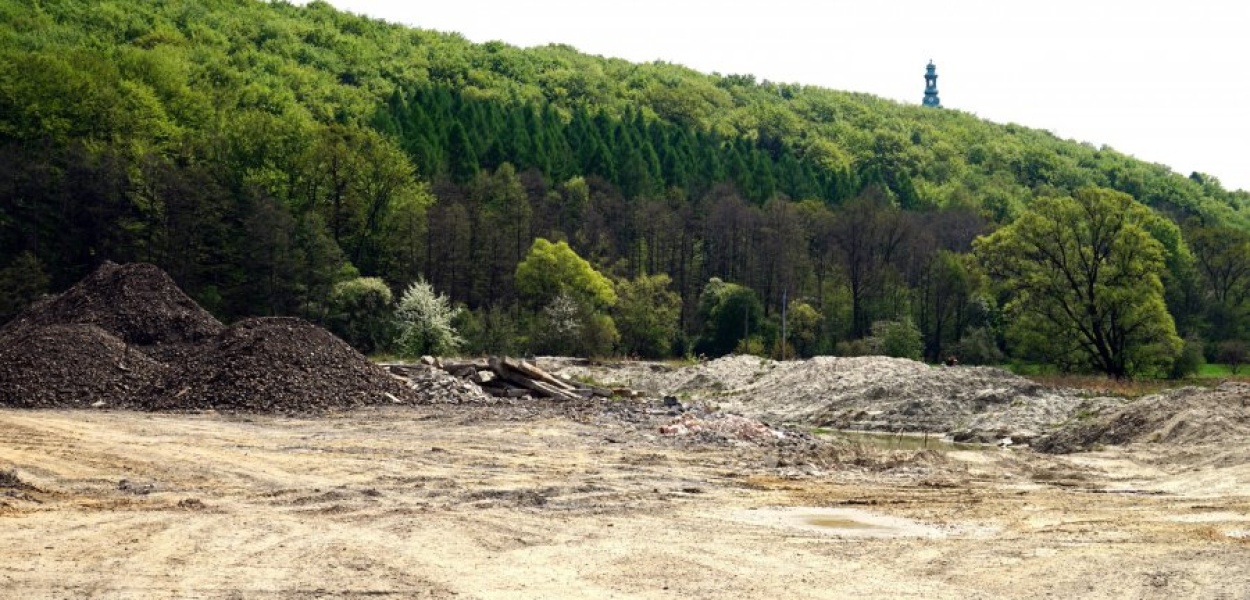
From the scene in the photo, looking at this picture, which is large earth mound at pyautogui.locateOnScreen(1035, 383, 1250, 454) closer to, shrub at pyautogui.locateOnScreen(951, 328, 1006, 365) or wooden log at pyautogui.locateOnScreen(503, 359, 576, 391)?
wooden log at pyautogui.locateOnScreen(503, 359, 576, 391)

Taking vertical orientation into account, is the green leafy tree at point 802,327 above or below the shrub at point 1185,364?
above

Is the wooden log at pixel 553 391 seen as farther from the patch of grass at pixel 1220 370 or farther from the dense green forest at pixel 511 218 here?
the patch of grass at pixel 1220 370

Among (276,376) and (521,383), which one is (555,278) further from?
(276,376)

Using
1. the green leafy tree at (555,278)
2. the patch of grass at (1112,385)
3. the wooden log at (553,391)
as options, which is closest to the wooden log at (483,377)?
the wooden log at (553,391)

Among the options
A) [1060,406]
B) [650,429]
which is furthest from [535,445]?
[1060,406]

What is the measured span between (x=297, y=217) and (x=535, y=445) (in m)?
52.8

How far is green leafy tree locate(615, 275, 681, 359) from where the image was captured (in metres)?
85.5

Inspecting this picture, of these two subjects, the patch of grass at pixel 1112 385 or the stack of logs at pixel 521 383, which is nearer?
the stack of logs at pixel 521 383

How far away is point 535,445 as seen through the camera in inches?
1107

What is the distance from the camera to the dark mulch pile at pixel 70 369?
3231 cm

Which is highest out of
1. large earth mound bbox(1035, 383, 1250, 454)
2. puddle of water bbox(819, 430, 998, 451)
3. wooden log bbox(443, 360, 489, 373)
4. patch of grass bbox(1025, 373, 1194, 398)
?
→ wooden log bbox(443, 360, 489, 373)

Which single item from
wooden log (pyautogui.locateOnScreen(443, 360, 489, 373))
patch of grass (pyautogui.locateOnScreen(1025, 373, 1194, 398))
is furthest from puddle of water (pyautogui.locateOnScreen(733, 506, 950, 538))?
wooden log (pyautogui.locateOnScreen(443, 360, 489, 373))

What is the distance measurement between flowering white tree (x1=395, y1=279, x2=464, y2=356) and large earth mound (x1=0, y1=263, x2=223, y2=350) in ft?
65.6

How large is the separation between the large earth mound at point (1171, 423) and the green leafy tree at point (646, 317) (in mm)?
51417
